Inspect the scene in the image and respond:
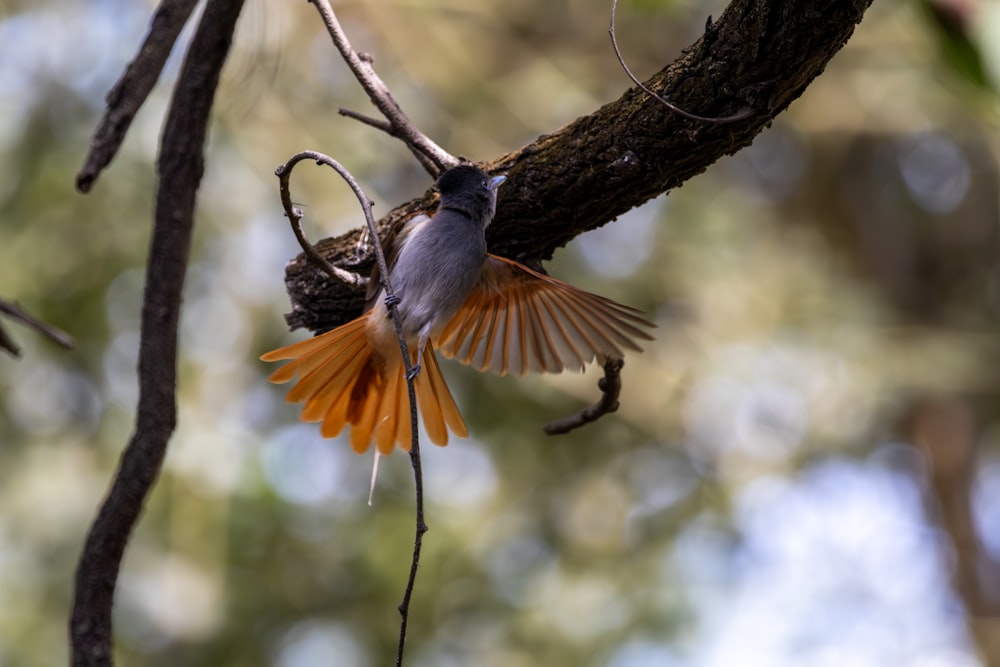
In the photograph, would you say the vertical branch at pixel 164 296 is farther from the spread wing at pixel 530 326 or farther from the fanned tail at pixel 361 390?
the spread wing at pixel 530 326

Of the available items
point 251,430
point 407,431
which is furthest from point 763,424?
point 407,431

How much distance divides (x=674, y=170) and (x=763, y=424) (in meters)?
4.48

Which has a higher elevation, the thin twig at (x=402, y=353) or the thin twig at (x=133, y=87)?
the thin twig at (x=133, y=87)

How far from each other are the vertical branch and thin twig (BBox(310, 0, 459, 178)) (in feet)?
0.82

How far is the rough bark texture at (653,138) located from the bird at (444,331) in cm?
9

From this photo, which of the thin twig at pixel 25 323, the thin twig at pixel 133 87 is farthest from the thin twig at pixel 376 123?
the thin twig at pixel 25 323

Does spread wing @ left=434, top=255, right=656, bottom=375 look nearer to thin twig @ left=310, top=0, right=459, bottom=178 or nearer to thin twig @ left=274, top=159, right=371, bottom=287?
thin twig @ left=310, top=0, right=459, bottom=178

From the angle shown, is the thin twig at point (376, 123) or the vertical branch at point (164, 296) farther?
the thin twig at point (376, 123)

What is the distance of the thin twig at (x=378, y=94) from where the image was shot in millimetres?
2695

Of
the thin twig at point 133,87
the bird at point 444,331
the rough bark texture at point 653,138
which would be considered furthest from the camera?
the bird at point 444,331

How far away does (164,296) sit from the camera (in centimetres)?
270

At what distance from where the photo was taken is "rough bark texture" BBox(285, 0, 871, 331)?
2002 mm

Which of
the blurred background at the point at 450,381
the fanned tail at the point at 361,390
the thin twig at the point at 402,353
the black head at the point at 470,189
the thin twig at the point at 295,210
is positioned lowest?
Result: the thin twig at the point at 402,353

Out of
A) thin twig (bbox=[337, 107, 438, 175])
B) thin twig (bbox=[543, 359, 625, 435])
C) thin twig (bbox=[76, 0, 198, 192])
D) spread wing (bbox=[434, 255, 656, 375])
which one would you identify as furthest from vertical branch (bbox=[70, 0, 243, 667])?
thin twig (bbox=[543, 359, 625, 435])
